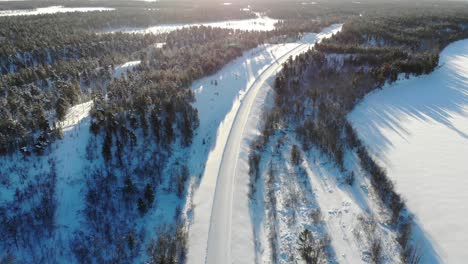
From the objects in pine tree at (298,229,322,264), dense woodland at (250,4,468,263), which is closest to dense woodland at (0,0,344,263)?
pine tree at (298,229,322,264)

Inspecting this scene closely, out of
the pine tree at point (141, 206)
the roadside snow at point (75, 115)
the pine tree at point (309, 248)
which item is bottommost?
the pine tree at point (309, 248)

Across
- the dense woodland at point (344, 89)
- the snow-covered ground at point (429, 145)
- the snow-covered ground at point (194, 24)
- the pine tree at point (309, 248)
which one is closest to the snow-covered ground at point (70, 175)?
the dense woodland at point (344, 89)

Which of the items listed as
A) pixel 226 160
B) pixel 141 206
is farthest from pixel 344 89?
pixel 141 206

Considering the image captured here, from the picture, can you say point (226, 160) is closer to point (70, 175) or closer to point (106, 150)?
point (106, 150)

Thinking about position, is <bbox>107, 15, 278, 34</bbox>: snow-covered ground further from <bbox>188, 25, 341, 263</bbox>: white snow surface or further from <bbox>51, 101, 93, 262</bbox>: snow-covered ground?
<bbox>51, 101, 93, 262</bbox>: snow-covered ground

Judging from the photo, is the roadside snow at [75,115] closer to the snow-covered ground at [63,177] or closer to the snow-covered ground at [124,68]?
the snow-covered ground at [63,177]

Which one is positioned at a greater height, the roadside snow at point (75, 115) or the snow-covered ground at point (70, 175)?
the roadside snow at point (75, 115)
